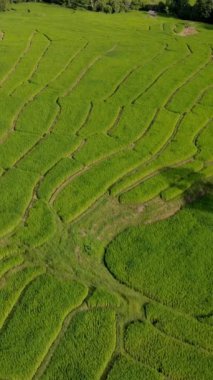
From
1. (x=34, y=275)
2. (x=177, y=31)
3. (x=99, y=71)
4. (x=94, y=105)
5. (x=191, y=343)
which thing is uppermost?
(x=177, y=31)

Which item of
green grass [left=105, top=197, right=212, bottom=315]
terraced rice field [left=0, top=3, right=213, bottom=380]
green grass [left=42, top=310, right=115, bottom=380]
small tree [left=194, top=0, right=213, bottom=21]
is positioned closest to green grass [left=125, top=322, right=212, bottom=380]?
terraced rice field [left=0, top=3, right=213, bottom=380]

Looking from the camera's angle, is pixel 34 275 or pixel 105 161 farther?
pixel 105 161

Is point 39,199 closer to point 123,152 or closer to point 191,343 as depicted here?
point 123,152

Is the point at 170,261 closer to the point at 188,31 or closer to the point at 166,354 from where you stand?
the point at 166,354

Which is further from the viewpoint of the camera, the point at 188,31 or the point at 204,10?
the point at 204,10

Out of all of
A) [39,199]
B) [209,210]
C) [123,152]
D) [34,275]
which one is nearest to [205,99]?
[123,152]

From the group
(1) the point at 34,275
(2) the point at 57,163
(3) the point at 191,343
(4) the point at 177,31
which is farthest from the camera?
(4) the point at 177,31

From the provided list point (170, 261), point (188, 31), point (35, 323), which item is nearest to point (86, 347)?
point (35, 323)

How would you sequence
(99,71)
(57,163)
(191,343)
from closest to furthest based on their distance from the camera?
(191,343) < (57,163) < (99,71)

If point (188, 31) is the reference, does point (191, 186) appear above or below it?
below
